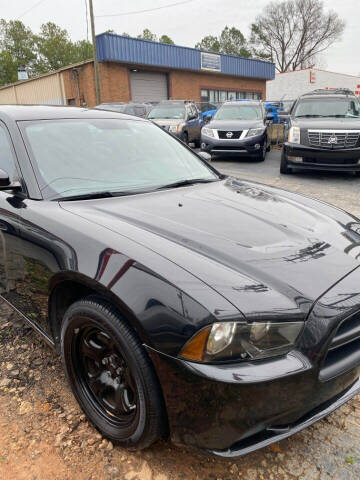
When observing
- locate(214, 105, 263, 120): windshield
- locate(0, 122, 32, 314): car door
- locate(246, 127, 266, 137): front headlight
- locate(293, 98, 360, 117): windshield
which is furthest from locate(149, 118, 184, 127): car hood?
locate(0, 122, 32, 314): car door

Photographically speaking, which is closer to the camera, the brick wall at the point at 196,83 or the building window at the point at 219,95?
the brick wall at the point at 196,83

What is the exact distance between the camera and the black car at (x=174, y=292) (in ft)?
4.46

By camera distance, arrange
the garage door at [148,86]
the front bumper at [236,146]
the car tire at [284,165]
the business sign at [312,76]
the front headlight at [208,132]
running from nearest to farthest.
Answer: the car tire at [284,165] < the front bumper at [236,146] < the front headlight at [208,132] < the garage door at [148,86] < the business sign at [312,76]

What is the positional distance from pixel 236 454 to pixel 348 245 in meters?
1.21

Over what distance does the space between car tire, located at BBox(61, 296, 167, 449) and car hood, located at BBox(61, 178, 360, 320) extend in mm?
379

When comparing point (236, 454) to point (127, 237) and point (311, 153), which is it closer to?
point (127, 237)

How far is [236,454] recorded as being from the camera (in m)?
1.36

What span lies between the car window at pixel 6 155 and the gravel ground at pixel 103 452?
127cm

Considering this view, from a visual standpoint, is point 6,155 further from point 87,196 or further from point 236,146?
point 236,146

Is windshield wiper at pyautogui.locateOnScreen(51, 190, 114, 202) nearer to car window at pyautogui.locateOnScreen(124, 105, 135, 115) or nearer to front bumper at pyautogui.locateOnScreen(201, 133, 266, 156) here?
front bumper at pyautogui.locateOnScreen(201, 133, 266, 156)

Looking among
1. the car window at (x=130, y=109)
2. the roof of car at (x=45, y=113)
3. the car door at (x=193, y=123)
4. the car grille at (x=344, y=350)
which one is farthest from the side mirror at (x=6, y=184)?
the car window at (x=130, y=109)

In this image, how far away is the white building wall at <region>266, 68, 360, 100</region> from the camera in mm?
35125

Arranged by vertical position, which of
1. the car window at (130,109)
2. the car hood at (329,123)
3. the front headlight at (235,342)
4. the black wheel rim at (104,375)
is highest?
the car window at (130,109)

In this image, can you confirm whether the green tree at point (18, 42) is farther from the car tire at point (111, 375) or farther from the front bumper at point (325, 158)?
the car tire at point (111, 375)
